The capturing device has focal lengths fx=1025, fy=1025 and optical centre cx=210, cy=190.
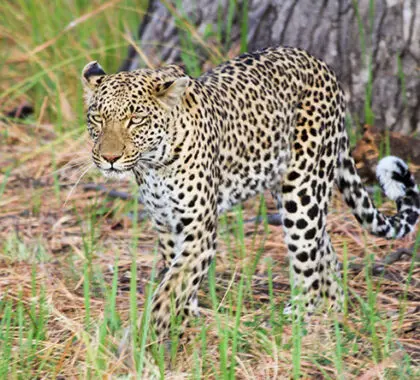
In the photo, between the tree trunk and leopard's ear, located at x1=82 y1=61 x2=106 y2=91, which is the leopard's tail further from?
leopard's ear, located at x1=82 y1=61 x2=106 y2=91

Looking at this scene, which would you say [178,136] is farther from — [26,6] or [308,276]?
[26,6]

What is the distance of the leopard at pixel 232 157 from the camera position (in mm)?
4727

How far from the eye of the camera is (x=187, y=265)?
486 cm

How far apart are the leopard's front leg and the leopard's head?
1.11 ft

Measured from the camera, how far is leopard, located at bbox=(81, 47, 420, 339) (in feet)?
15.5

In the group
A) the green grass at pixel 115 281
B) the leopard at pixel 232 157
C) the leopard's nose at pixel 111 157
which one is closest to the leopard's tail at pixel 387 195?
the leopard at pixel 232 157

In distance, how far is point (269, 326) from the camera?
511cm

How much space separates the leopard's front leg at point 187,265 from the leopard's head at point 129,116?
1.11 ft

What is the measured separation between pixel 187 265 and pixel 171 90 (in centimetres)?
83

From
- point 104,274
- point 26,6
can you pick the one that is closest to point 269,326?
point 104,274

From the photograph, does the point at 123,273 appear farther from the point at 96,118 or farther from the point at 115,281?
the point at 115,281

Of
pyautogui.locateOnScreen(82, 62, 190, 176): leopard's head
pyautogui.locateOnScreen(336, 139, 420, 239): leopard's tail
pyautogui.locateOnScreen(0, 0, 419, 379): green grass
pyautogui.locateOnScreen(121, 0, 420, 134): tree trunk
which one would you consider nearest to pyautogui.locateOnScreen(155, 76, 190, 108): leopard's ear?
pyautogui.locateOnScreen(82, 62, 190, 176): leopard's head

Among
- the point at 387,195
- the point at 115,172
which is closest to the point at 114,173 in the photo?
the point at 115,172

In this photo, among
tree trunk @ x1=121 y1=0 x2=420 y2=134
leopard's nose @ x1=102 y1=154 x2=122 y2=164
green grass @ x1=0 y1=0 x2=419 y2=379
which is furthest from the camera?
tree trunk @ x1=121 y1=0 x2=420 y2=134
